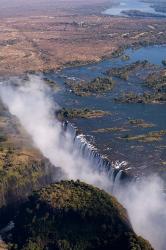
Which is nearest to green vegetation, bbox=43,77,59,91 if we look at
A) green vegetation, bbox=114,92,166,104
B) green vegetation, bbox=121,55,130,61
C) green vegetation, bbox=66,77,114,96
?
green vegetation, bbox=66,77,114,96

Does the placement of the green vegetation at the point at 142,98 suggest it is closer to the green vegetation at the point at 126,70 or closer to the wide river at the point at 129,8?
the green vegetation at the point at 126,70

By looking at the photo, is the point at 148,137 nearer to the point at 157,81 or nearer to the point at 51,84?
the point at 157,81

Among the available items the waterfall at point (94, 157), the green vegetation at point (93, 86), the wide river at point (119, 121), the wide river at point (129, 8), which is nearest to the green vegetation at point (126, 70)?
the wide river at point (119, 121)

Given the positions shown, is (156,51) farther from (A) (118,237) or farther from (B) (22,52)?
(A) (118,237)

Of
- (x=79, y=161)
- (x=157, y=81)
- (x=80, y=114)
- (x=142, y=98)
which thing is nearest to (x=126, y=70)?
(x=157, y=81)

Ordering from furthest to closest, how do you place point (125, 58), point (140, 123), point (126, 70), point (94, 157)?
point (125, 58) → point (126, 70) → point (140, 123) → point (94, 157)
